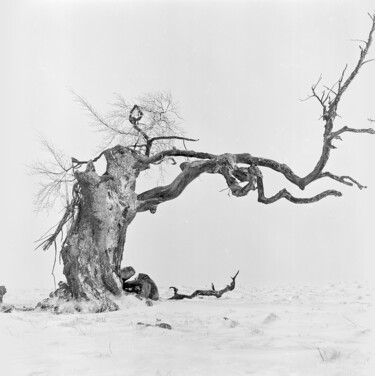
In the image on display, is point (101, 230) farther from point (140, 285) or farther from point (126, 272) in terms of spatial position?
point (140, 285)

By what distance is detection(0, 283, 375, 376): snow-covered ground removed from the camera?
4.14 meters

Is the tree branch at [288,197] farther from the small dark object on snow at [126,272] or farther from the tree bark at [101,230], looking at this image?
the small dark object on snow at [126,272]

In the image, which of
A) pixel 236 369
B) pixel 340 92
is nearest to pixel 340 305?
pixel 340 92

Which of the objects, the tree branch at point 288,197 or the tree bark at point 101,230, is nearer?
the tree bark at point 101,230

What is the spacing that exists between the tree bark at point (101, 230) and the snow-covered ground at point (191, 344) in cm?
119

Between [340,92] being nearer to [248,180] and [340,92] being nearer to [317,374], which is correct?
[248,180]

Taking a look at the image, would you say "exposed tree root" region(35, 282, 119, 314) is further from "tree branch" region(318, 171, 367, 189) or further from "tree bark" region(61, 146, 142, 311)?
"tree branch" region(318, 171, 367, 189)

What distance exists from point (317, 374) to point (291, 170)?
762cm

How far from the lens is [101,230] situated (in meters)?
9.43

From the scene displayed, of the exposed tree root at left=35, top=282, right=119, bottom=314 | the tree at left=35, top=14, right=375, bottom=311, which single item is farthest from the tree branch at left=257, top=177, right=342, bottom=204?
the exposed tree root at left=35, top=282, right=119, bottom=314

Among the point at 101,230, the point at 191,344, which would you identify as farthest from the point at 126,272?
the point at 191,344

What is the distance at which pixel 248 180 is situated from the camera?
10.8 m

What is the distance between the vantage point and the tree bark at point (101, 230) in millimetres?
8898

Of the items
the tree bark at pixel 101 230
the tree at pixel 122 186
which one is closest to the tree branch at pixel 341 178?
the tree at pixel 122 186
